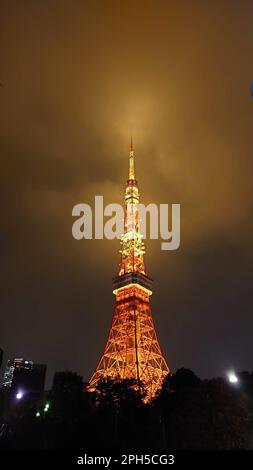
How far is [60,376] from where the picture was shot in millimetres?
32219

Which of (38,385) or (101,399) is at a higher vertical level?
(38,385)

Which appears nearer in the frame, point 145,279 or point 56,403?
point 56,403

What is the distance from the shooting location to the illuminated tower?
132 ft

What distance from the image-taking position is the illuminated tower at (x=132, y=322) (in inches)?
1583

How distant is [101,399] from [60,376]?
780 cm

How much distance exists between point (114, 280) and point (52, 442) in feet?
91.8

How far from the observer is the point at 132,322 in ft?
146

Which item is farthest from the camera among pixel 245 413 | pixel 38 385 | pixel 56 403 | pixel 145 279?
pixel 38 385

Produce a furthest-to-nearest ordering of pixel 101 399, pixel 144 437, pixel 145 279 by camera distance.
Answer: pixel 145 279 < pixel 101 399 < pixel 144 437
